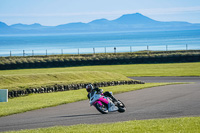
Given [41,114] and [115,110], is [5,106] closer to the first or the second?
[41,114]

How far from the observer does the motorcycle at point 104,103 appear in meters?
15.4

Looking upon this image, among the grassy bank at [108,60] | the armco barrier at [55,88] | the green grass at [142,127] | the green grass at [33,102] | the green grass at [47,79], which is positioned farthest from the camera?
the grassy bank at [108,60]

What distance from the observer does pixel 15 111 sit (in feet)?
56.2

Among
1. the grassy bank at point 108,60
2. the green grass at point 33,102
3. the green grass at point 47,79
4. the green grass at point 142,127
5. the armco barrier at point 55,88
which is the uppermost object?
the grassy bank at point 108,60

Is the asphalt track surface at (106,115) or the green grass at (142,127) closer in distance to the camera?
the green grass at (142,127)

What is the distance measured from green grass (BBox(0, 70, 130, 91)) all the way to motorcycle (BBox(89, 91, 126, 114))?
28.7 ft

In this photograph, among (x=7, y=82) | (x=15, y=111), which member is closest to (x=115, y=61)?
(x=7, y=82)

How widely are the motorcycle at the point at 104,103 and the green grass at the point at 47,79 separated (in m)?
8.76

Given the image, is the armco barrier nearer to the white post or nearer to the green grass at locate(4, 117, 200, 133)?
the white post

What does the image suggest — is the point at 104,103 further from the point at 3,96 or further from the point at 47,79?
the point at 47,79

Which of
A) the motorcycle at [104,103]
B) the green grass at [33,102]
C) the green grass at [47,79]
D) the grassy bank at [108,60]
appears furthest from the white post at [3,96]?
the grassy bank at [108,60]

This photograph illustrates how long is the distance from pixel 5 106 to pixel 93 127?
7555mm

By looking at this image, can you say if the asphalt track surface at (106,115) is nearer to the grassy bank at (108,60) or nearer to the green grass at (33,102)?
the green grass at (33,102)

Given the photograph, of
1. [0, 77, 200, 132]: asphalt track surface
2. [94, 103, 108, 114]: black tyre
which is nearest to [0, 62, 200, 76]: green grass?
[0, 77, 200, 132]: asphalt track surface
